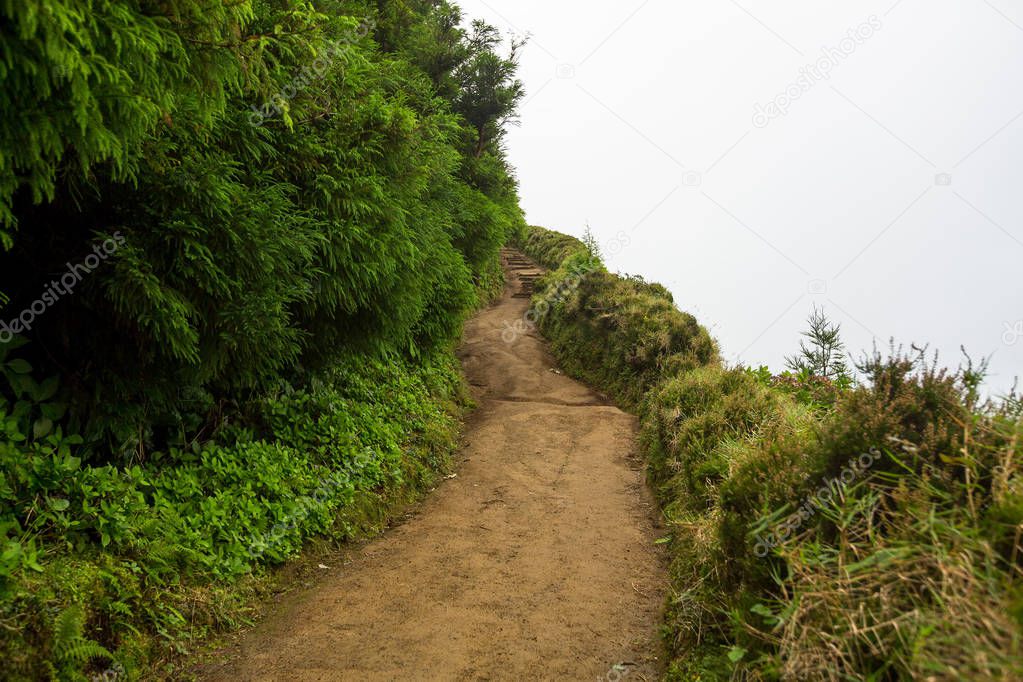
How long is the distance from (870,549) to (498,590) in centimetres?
339

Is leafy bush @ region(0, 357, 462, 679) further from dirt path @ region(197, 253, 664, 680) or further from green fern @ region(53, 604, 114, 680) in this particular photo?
dirt path @ region(197, 253, 664, 680)

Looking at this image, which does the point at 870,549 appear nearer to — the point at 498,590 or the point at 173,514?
the point at 498,590

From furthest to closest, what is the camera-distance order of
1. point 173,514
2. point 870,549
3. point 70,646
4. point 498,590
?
point 498,590, point 173,514, point 70,646, point 870,549

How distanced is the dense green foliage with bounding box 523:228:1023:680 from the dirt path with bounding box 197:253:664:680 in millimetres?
570

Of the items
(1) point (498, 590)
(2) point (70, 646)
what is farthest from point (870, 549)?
(2) point (70, 646)

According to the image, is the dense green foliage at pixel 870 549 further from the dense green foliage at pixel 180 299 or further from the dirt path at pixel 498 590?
the dense green foliage at pixel 180 299

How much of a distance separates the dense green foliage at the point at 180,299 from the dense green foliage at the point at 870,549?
3817 mm

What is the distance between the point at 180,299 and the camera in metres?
4.66

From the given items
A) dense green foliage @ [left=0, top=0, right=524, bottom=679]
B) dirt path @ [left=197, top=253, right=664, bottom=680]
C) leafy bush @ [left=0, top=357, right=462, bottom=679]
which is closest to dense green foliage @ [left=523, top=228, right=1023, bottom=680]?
dirt path @ [left=197, top=253, right=664, bottom=680]

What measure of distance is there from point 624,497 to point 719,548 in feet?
12.9

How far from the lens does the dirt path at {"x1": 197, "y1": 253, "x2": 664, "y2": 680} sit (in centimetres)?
435

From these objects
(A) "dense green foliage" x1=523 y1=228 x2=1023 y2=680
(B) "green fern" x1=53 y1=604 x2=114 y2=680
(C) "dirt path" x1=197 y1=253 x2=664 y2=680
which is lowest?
(B) "green fern" x1=53 y1=604 x2=114 y2=680

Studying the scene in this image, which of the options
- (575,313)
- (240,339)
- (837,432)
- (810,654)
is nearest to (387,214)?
(240,339)

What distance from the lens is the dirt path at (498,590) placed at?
435cm
